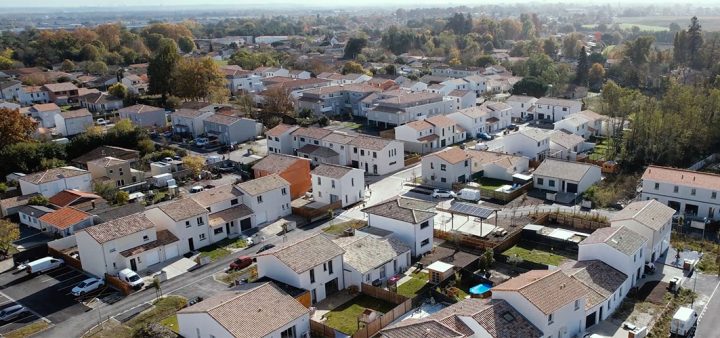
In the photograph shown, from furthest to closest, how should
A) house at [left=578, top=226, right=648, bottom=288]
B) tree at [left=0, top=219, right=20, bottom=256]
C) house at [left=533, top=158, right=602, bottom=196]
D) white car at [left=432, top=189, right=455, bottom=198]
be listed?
white car at [left=432, top=189, right=455, bottom=198] → house at [left=533, top=158, right=602, bottom=196] → tree at [left=0, top=219, right=20, bottom=256] → house at [left=578, top=226, right=648, bottom=288]

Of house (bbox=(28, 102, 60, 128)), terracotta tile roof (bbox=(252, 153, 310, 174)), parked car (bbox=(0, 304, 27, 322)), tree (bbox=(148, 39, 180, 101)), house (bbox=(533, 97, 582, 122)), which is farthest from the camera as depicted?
tree (bbox=(148, 39, 180, 101))

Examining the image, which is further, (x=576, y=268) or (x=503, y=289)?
(x=576, y=268)

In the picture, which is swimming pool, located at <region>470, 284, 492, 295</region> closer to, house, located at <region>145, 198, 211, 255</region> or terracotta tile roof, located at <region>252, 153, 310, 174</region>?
house, located at <region>145, 198, 211, 255</region>

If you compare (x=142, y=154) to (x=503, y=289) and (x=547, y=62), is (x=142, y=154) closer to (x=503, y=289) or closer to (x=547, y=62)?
(x=503, y=289)

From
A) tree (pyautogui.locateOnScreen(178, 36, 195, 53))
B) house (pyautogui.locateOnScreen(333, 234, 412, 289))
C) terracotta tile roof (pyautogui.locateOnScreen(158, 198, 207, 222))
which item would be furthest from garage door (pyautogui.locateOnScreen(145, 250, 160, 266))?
tree (pyautogui.locateOnScreen(178, 36, 195, 53))

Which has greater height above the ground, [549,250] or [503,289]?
[503,289]

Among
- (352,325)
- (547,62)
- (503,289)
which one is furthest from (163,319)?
(547,62)

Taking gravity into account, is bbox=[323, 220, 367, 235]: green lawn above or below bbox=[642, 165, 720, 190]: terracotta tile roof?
below
